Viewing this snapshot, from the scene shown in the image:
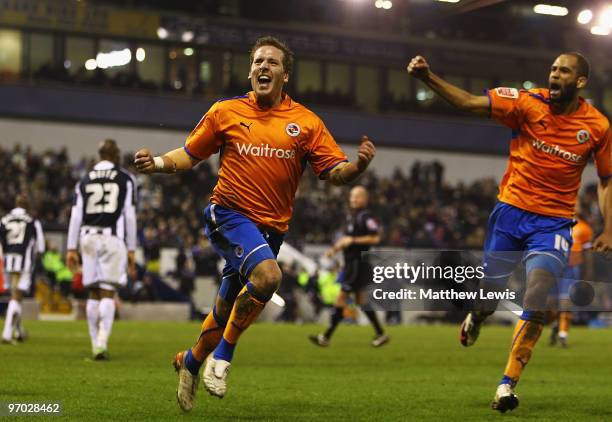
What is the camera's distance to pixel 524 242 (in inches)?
309

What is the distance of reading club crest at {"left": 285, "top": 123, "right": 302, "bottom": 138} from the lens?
22.9 ft

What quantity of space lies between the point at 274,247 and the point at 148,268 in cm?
2200

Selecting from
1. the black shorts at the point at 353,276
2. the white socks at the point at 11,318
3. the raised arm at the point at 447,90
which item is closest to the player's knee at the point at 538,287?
the raised arm at the point at 447,90

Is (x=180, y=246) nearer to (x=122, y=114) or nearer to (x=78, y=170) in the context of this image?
(x=78, y=170)

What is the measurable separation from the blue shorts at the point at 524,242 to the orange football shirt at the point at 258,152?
1.64 m

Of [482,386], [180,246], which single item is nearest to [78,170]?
[180,246]

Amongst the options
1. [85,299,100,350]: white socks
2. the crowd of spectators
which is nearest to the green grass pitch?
[85,299,100,350]: white socks

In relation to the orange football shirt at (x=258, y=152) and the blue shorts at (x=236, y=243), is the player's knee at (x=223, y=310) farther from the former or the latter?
the orange football shirt at (x=258, y=152)

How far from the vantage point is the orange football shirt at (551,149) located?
299 inches

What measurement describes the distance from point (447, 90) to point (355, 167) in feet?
2.72

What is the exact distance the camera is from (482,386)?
9664 mm

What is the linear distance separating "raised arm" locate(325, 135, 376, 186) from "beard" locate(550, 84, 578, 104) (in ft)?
5.88

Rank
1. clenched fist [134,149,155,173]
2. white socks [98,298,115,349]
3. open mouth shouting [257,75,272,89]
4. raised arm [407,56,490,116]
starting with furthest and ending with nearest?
white socks [98,298,115,349]
open mouth shouting [257,75,272,89]
raised arm [407,56,490,116]
clenched fist [134,149,155,173]

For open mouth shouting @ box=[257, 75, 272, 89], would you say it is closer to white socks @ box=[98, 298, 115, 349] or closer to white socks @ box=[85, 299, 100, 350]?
white socks @ box=[98, 298, 115, 349]
